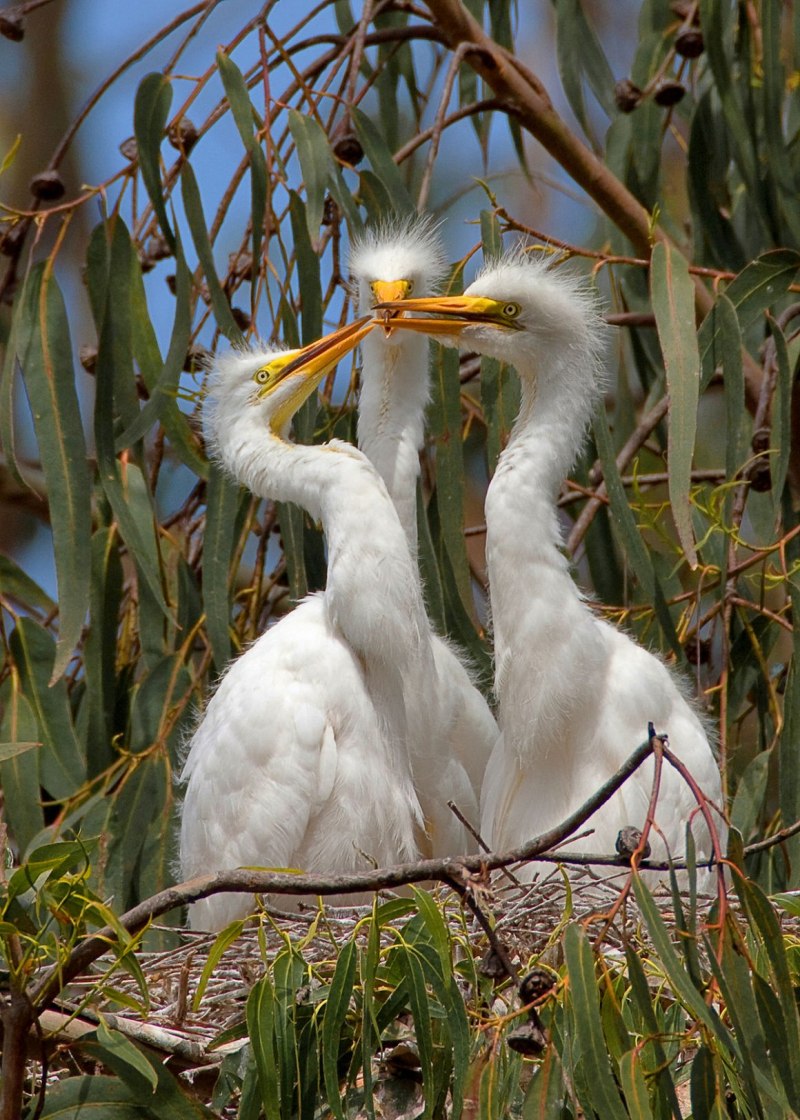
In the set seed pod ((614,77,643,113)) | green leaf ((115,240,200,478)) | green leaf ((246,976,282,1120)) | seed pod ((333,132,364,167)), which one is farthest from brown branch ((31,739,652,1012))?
seed pod ((614,77,643,113))

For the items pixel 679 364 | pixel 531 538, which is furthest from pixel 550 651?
pixel 679 364

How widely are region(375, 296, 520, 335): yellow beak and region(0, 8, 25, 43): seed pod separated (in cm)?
89

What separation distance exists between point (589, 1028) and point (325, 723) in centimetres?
133

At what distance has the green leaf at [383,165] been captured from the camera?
3.66 m

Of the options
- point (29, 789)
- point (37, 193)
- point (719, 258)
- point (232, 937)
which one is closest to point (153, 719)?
point (29, 789)

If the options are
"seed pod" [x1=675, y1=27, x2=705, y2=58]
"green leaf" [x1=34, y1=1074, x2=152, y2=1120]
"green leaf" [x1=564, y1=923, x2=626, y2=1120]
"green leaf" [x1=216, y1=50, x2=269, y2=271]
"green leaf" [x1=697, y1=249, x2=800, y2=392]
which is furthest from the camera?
"seed pod" [x1=675, y1=27, x2=705, y2=58]

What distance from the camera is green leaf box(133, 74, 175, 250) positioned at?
3.33 metres

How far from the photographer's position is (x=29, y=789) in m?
3.36

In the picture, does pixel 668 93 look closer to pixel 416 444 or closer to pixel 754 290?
pixel 754 290

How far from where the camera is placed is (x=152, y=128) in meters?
3.35

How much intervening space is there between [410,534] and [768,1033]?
181cm

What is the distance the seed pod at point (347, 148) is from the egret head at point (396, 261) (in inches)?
6.8

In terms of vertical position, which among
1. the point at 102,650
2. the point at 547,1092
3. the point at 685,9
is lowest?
the point at 547,1092

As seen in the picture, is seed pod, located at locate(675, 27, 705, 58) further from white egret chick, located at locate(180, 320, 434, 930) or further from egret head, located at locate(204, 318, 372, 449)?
white egret chick, located at locate(180, 320, 434, 930)
